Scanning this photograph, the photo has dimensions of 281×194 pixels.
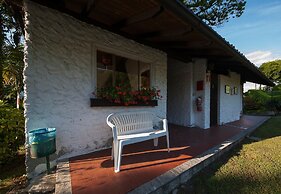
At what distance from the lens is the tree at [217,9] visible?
789cm

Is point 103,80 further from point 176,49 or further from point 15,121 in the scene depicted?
point 176,49

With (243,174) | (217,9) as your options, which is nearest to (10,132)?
(243,174)

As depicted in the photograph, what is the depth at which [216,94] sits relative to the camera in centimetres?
818

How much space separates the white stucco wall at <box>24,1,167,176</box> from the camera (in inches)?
123

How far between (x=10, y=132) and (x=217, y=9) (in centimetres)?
894

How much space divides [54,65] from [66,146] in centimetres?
157

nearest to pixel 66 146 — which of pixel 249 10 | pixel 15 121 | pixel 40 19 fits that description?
pixel 15 121

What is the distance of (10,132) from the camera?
348 centimetres

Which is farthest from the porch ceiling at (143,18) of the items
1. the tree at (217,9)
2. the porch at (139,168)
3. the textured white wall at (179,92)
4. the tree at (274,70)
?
the tree at (274,70)

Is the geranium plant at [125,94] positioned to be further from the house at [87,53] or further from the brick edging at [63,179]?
the brick edging at [63,179]

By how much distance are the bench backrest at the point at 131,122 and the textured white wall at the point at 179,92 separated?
3.31 meters

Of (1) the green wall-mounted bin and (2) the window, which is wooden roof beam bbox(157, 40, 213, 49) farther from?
(1) the green wall-mounted bin

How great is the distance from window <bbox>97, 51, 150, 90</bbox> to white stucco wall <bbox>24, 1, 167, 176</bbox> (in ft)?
0.68

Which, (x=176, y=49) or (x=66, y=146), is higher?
(x=176, y=49)
